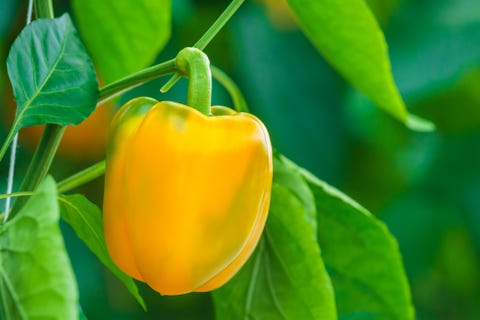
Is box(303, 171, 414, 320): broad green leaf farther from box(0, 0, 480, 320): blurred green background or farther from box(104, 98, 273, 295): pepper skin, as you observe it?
box(0, 0, 480, 320): blurred green background

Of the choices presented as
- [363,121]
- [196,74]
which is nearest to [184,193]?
[196,74]

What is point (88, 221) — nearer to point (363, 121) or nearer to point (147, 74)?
point (147, 74)

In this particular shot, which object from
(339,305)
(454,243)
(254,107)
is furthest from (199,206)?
(454,243)

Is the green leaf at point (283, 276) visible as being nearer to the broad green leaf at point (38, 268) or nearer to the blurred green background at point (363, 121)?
the broad green leaf at point (38, 268)

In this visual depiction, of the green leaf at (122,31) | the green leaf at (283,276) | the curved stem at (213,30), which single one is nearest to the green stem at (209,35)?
the curved stem at (213,30)

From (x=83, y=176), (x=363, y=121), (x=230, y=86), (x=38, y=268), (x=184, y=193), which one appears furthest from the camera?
(x=363, y=121)

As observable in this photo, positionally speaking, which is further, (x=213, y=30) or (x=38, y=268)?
(x=213, y=30)

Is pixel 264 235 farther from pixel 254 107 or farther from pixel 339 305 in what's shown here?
pixel 254 107
